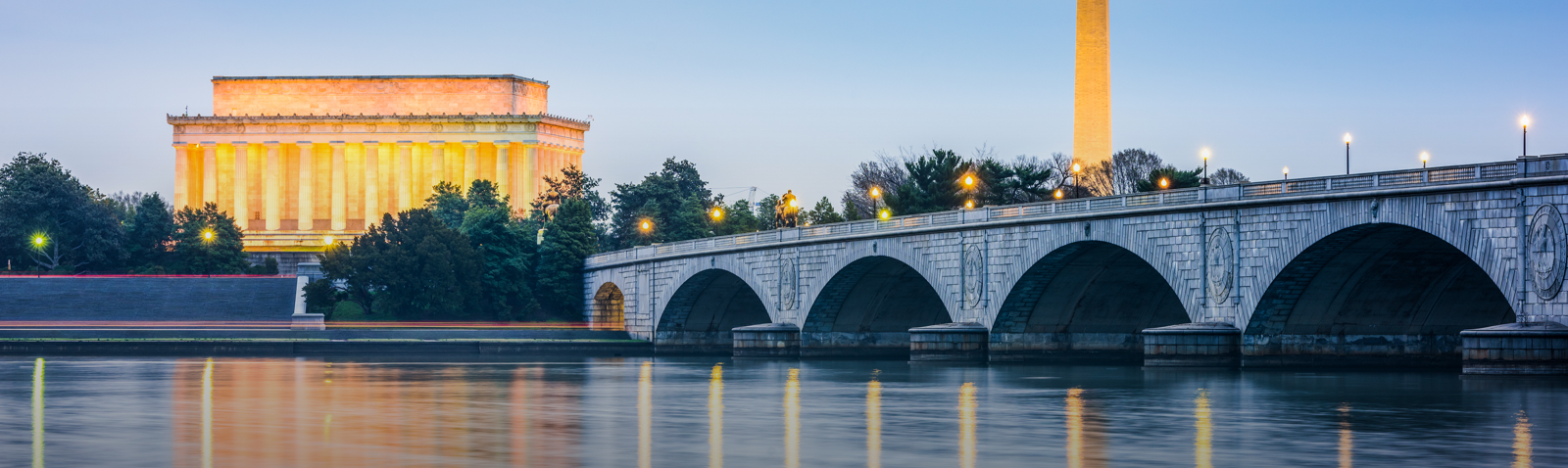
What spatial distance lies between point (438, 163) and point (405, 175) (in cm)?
297

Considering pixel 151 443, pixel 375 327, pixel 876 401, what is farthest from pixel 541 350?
pixel 151 443

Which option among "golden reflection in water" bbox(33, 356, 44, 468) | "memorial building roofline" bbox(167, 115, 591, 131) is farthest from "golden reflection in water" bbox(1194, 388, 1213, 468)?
"memorial building roofline" bbox(167, 115, 591, 131)

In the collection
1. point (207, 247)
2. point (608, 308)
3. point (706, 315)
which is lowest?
point (706, 315)

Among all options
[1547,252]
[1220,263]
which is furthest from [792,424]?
[1220,263]

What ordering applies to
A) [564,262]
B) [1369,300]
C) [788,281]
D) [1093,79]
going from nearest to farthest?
[1369,300]
[788,281]
[1093,79]
[564,262]

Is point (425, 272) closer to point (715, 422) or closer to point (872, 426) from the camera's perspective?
point (715, 422)

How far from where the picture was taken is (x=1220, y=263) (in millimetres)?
53438

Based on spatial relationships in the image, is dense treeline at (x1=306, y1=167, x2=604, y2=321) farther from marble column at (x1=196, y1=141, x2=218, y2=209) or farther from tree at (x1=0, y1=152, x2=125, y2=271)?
marble column at (x1=196, y1=141, x2=218, y2=209)

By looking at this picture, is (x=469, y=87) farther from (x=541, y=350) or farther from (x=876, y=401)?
(x=876, y=401)

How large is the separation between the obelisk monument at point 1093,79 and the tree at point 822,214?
80.0 feet

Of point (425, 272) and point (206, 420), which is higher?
point (425, 272)

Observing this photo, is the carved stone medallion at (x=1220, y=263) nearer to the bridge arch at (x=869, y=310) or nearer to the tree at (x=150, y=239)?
the bridge arch at (x=869, y=310)

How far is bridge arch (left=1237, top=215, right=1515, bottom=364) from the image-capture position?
164ft

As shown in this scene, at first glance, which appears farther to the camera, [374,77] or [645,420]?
[374,77]
